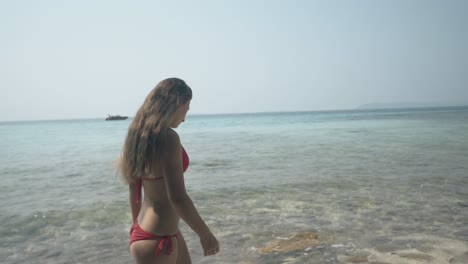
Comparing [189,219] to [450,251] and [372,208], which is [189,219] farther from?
[372,208]

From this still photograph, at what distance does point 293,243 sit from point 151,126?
424 cm

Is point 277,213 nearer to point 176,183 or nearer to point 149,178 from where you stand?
point 149,178

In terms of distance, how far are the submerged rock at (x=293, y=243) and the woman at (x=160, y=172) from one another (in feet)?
10.9

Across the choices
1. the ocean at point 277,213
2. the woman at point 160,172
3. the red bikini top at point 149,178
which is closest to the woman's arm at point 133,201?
the red bikini top at point 149,178

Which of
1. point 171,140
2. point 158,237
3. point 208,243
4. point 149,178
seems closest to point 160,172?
point 149,178

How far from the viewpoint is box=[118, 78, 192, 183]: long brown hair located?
245 centimetres

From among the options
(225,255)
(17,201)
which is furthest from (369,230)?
(17,201)

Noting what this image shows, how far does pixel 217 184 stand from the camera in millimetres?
11812

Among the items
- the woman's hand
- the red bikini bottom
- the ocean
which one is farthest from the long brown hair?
the ocean

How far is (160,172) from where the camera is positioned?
8.29 ft

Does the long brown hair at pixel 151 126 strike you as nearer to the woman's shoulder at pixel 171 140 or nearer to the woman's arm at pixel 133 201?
the woman's shoulder at pixel 171 140

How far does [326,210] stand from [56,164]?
15.8 m

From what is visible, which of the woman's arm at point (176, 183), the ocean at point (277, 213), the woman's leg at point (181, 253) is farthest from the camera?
the ocean at point (277, 213)

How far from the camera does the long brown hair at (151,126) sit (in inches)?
96.6
